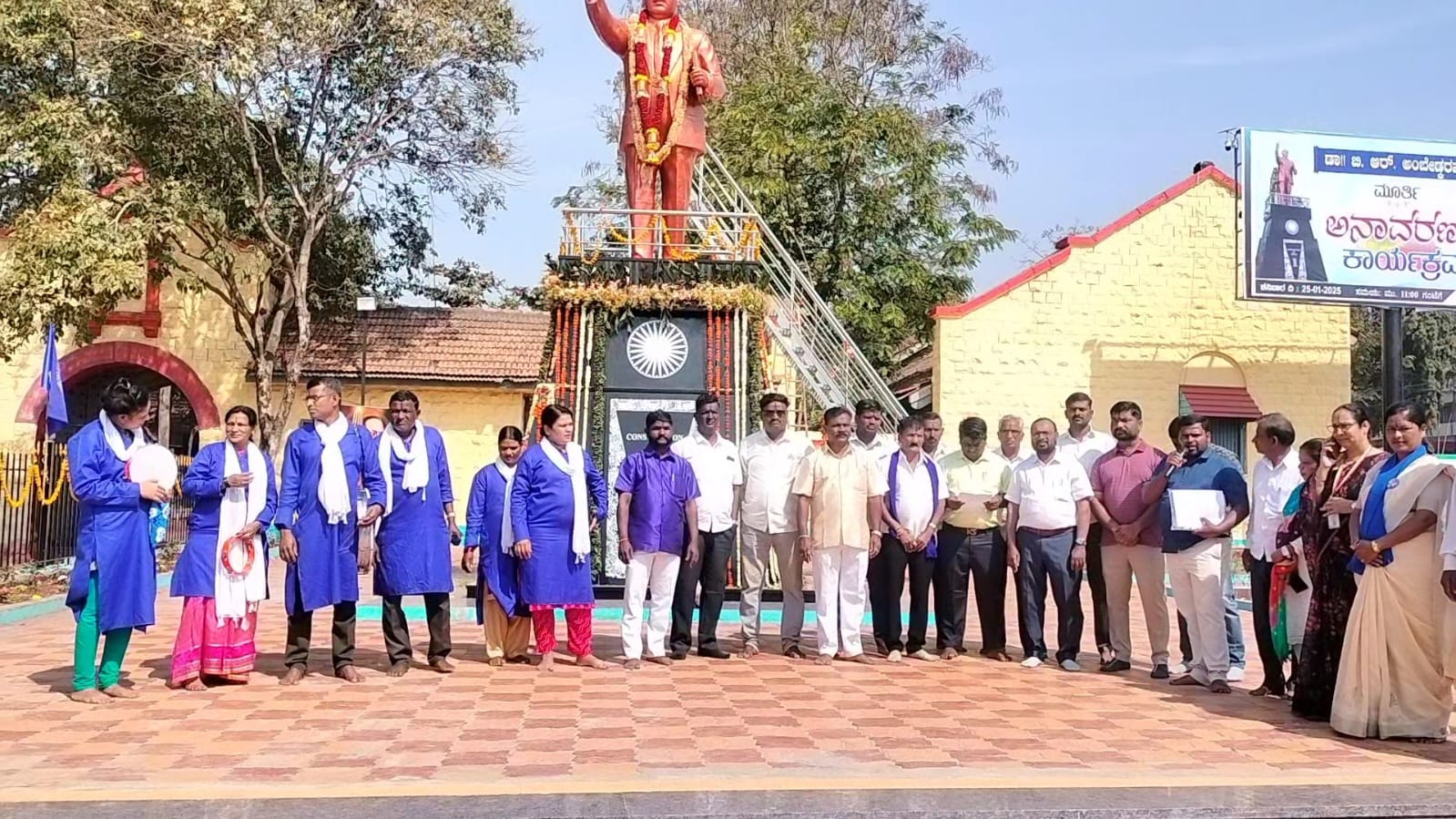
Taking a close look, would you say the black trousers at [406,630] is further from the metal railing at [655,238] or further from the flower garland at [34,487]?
the flower garland at [34,487]

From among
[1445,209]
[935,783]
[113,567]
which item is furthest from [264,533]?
[1445,209]

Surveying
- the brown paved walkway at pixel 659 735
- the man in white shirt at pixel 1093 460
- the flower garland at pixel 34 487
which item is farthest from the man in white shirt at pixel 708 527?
the flower garland at pixel 34 487

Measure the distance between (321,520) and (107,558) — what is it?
3.71 ft

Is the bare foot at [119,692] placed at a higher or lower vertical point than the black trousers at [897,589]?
lower

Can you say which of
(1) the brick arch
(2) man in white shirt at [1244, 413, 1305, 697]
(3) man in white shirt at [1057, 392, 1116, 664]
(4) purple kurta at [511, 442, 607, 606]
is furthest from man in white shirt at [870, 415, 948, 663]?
(1) the brick arch

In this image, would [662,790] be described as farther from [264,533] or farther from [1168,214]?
[1168,214]

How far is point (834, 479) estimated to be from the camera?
327 inches

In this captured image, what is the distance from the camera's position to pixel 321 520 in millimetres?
7430

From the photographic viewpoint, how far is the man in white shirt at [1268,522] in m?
7.37

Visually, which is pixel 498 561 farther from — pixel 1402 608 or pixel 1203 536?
pixel 1402 608

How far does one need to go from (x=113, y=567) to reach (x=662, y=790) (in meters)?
3.75

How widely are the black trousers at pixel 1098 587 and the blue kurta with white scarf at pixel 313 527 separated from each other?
462 cm

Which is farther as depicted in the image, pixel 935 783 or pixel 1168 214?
pixel 1168 214

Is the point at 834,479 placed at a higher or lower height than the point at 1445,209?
lower
